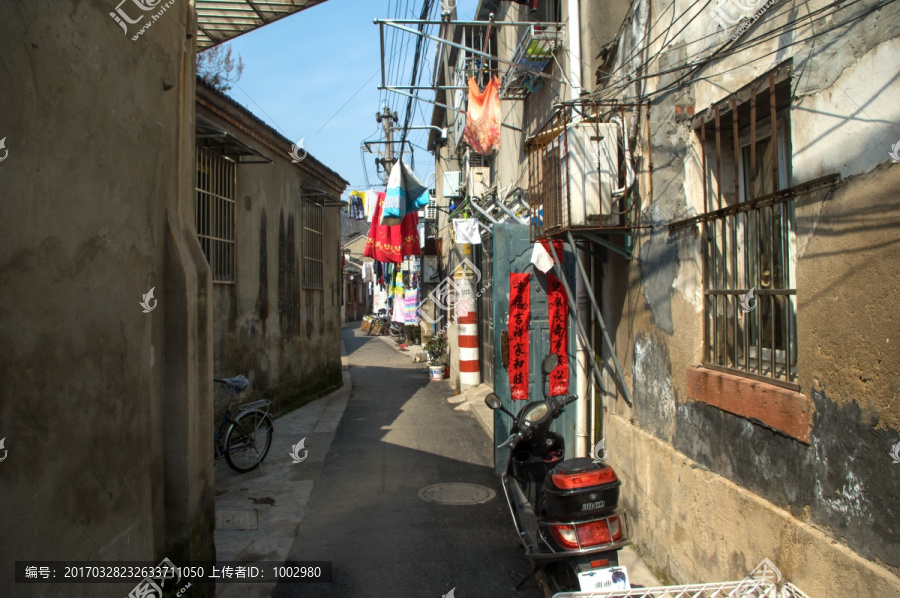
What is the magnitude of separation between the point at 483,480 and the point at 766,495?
4.31 meters

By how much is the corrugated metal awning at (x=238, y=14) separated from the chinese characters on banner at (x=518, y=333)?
383 cm

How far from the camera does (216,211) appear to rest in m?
9.02

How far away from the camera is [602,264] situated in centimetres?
632

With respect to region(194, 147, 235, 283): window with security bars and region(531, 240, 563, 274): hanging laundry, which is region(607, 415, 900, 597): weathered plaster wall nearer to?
region(531, 240, 563, 274): hanging laundry

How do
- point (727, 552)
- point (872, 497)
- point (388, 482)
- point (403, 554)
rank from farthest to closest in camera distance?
point (388, 482)
point (403, 554)
point (727, 552)
point (872, 497)

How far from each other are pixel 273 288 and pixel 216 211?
89.7 inches

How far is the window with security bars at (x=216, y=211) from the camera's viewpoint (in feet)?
28.2

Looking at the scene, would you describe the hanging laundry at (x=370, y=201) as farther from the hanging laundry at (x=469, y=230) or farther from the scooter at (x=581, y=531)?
the scooter at (x=581, y=531)

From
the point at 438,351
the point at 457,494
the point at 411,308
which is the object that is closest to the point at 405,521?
the point at 457,494

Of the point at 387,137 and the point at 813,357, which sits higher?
the point at 387,137

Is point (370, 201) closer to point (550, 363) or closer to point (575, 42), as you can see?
point (575, 42)

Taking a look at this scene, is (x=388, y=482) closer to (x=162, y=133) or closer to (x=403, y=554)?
(x=403, y=554)

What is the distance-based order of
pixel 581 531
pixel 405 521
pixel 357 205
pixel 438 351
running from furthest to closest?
pixel 357 205, pixel 438 351, pixel 405 521, pixel 581 531

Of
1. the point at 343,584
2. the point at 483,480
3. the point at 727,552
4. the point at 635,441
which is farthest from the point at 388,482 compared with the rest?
the point at 727,552
